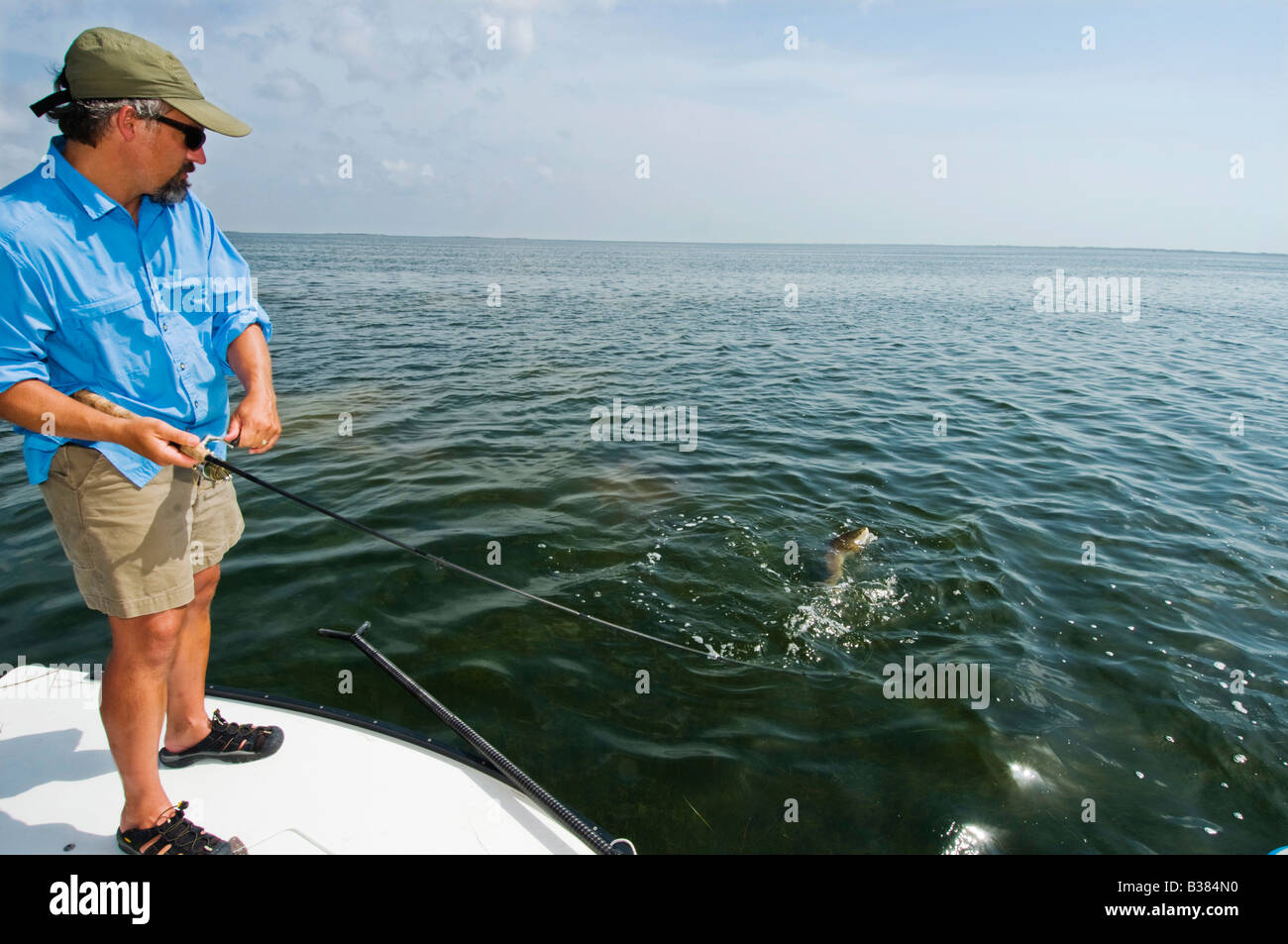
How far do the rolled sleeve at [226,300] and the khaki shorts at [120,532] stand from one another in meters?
0.65

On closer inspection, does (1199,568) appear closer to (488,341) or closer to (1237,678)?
(1237,678)

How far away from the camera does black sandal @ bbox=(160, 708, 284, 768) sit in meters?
3.25

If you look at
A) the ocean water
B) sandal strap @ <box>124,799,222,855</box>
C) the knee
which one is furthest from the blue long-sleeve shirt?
the ocean water

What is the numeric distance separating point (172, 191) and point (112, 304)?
547 mm

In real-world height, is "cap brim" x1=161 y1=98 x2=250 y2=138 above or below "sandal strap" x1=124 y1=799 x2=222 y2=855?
above

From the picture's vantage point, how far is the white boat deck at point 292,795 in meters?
2.87

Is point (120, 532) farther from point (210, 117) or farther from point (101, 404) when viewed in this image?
point (210, 117)

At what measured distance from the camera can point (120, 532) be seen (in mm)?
2547

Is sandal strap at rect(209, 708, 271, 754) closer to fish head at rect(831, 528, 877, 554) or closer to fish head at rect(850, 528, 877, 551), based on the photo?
fish head at rect(831, 528, 877, 554)

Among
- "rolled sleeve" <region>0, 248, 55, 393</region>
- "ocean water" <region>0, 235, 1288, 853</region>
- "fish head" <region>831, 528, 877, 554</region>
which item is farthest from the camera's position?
"fish head" <region>831, 528, 877, 554</region>

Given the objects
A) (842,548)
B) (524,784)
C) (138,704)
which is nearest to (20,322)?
(138,704)

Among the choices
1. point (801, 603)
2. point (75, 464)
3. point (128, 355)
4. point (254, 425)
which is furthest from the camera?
point (801, 603)

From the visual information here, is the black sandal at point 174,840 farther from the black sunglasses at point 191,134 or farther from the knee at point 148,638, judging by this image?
the black sunglasses at point 191,134

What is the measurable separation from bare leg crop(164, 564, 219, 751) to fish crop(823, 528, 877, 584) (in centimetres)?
516
